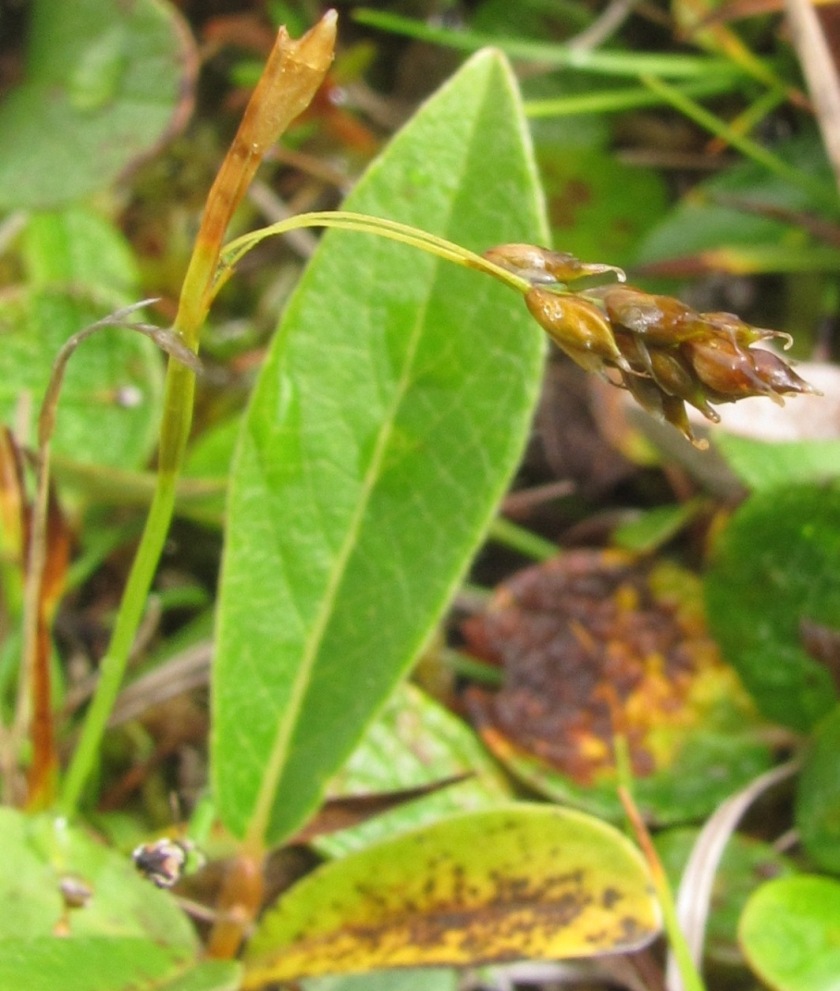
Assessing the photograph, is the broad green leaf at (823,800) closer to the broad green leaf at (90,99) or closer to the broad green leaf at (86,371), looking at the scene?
the broad green leaf at (86,371)

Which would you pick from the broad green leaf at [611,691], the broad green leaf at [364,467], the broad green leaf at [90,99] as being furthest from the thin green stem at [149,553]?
the broad green leaf at [90,99]

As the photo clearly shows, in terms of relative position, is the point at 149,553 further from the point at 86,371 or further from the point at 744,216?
the point at 744,216

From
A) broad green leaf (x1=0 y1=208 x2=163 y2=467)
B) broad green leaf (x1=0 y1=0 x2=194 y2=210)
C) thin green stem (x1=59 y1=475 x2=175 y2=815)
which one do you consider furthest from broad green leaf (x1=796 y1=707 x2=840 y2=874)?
broad green leaf (x1=0 y1=0 x2=194 y2=210)

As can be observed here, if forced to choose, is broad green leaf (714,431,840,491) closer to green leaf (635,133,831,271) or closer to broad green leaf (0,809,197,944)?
green leaf (635,133,831,271)

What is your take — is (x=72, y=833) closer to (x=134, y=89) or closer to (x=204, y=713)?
(x=204, y=713)

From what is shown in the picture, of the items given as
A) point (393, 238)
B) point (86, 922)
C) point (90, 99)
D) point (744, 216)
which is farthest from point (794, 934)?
point (90, 99)

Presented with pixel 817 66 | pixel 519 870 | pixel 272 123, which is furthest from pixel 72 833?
pixel 817 66

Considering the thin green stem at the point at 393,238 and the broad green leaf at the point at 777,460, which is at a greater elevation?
the thin green stem at the point at 393,238
